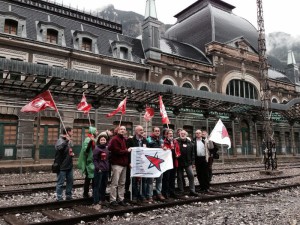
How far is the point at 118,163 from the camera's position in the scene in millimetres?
6914

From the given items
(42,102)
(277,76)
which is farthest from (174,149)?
(277,76)

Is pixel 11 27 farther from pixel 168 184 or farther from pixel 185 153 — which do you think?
pixel 168 184

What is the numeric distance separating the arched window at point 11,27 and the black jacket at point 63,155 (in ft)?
50.4

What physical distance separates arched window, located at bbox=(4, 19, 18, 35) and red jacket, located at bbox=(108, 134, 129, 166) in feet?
54.1

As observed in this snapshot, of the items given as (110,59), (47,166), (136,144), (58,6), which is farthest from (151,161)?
(58,6)

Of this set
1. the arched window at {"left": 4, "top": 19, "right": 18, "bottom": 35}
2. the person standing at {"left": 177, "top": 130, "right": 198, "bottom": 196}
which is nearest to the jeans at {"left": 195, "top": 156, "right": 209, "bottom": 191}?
the person standing at {"left": 177, "top": 130, "right": 198, "bottom": 196}

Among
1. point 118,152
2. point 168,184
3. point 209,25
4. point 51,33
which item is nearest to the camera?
Answer: point 118,152

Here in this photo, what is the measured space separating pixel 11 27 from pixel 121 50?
8870mm

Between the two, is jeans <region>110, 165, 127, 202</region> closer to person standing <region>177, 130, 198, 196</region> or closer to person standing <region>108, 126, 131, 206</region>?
person standing <region>108, 126, 131, 206</region>

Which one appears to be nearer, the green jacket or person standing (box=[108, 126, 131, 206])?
person standing (box=[108, 126, 131, 206])

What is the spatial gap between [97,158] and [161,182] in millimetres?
2088

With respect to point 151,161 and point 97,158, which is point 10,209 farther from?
point 151,161

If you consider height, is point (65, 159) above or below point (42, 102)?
below

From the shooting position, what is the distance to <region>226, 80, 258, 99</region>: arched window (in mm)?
31062
